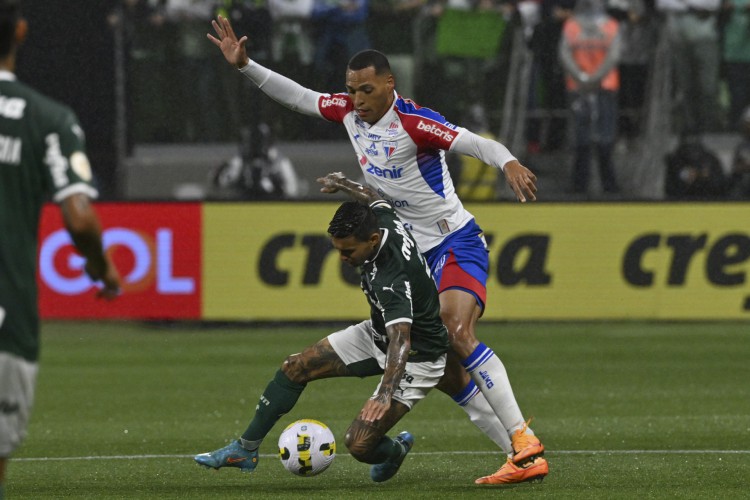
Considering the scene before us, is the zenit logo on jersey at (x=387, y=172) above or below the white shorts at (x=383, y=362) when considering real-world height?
above

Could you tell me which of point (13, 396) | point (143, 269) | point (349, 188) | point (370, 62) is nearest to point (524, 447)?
point (349, 188)

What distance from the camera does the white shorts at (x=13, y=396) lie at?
16.0ft

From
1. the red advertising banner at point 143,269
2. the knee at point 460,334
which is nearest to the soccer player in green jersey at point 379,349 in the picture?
the knee at point 460,334

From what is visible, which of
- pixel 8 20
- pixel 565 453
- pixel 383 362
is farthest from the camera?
pixel 565 453

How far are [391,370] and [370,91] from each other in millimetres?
1679

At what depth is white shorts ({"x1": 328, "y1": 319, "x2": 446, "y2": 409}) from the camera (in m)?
7.62

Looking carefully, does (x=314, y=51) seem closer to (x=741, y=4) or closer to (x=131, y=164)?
(x=131, y=164)

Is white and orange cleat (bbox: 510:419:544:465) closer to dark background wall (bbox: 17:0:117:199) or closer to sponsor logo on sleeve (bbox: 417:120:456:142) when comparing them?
sponsor logo on sleeve (bbox: 417:120:456:142)

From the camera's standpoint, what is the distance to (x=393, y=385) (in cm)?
724

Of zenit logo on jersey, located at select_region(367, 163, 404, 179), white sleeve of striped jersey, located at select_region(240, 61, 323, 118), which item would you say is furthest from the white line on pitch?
white sleeve of striped jersey, located at select_region(240, 61, 323, 118)

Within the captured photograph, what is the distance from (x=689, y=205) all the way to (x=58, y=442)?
8973 millimetres

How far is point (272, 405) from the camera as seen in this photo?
8.02m

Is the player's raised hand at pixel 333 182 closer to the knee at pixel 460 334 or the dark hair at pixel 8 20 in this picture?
the knee at pixel 460 334

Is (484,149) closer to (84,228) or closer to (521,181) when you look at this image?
(521,181)
